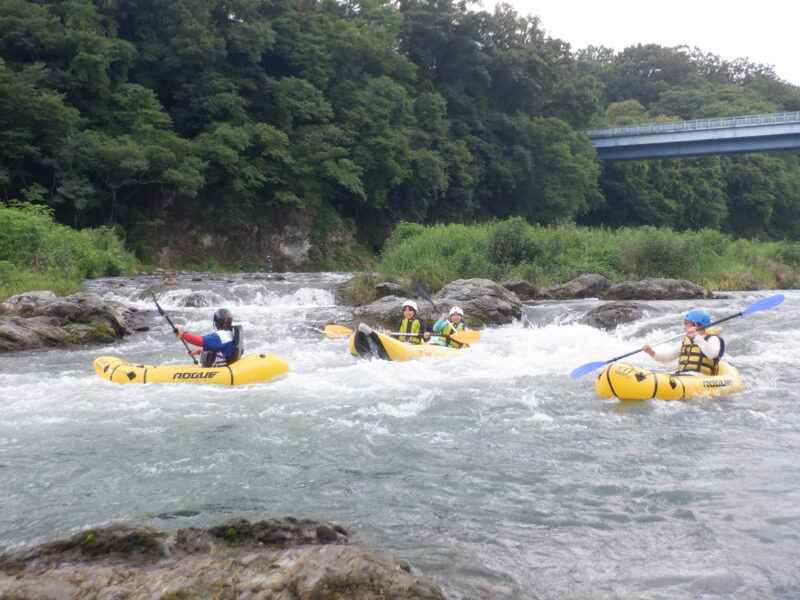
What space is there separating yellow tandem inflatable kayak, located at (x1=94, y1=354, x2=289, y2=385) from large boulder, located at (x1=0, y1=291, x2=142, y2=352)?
9.25 feet

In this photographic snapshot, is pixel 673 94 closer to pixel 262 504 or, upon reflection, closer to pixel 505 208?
pixel 505 208

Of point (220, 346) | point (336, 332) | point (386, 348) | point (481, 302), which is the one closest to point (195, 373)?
point (220, 346)

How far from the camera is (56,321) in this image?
10.0m

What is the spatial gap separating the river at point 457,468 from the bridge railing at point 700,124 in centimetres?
2772

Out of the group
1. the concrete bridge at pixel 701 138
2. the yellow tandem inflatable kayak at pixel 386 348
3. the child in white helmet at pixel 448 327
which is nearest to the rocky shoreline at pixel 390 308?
the child in white helmet at pixel 448 327

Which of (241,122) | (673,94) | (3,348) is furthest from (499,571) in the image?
(673,94)

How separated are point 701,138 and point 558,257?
20.1m

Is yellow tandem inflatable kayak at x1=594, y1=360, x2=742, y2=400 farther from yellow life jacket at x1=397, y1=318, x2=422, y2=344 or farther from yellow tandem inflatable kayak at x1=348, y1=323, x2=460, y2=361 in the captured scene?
yellow life jacket at x1=397, y1=318, x2=422, y2=344

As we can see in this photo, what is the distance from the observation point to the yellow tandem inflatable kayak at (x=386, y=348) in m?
8.29

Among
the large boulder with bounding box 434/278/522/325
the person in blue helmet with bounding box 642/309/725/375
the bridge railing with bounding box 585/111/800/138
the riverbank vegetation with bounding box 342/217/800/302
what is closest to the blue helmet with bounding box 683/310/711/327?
the person in blue helmet with bounding box 642/309/725/375

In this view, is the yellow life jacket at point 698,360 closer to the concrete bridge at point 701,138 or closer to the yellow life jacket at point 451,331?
the yellow life jacket at point 451,331

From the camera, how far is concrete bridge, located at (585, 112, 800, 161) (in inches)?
1228

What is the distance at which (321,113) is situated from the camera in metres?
24.8

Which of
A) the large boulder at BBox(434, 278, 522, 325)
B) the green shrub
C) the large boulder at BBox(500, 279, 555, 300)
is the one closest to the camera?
the large boulder at BBox(434, 278, 522, 325)
